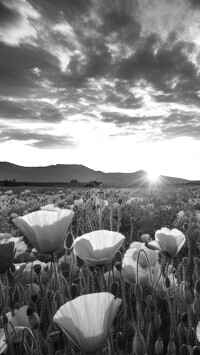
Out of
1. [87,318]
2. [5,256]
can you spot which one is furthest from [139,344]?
[5,256]

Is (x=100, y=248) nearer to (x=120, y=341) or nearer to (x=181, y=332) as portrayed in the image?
(x=120, y=341)

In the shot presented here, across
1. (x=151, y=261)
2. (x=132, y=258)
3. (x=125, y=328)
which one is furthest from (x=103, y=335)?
(x=151, y=261)

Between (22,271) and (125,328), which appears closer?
(125,328)

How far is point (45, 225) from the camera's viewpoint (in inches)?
71.1

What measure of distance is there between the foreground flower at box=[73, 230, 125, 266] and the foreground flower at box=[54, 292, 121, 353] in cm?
50

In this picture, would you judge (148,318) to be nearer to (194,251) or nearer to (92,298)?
(92,298)

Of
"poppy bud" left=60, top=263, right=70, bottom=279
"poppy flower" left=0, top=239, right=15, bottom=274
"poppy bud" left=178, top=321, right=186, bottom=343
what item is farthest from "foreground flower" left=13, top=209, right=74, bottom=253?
"poppy bud" left=60, top=263, right=70, bottom=279

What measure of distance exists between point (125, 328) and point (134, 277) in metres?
0.37

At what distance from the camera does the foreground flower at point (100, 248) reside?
1.75 meters

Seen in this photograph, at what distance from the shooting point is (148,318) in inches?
81.4

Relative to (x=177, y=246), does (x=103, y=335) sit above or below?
below

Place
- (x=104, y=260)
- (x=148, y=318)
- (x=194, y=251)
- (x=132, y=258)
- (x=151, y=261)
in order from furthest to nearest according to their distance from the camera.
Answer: (x=194, y=251)
(x=151, y=261)
(x=132, y=258)
(x=148, y=318)
(x=104, y=260)

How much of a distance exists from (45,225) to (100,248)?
28 centimetres

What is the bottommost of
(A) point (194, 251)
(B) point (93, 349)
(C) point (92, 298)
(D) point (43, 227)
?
(A) point (194, 251)
